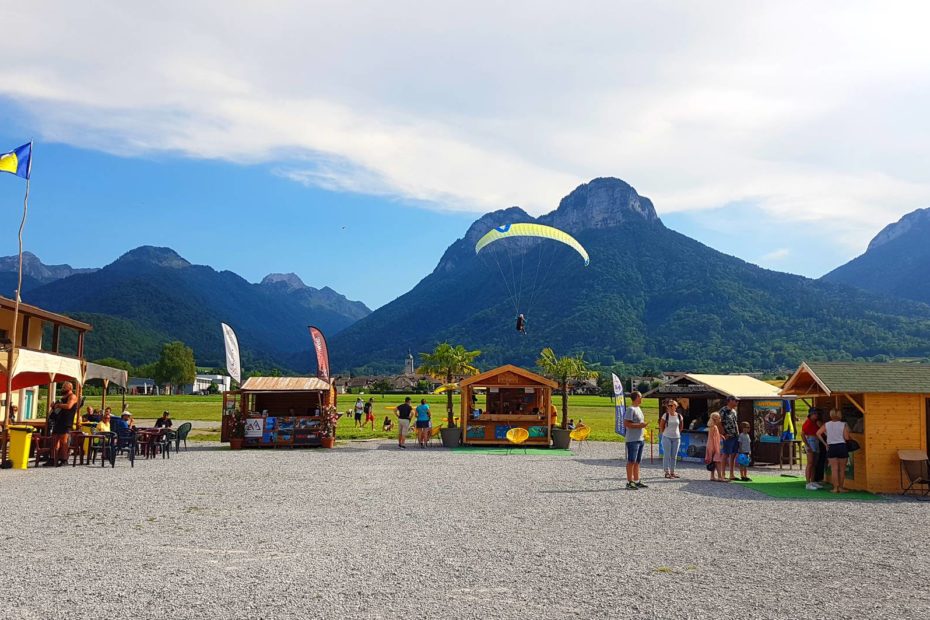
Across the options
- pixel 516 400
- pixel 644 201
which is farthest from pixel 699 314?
pixel 516 400

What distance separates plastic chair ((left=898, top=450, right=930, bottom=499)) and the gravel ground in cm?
112

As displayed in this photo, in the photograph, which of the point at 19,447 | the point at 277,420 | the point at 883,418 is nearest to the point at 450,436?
the point at 277,420

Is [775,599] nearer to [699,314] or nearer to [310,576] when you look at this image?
[310,576]

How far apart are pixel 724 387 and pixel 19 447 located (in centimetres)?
1732

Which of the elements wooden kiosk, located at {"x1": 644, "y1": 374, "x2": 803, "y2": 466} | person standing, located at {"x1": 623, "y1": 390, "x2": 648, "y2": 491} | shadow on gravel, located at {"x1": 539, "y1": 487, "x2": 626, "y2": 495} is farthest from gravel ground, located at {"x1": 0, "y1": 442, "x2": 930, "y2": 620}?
wooden kiosk, located at {"x1": 644, "y1": 374, "x2": 803, "y2": 466}

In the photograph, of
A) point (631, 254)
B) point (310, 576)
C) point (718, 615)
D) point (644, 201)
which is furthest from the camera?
point (644, 201)

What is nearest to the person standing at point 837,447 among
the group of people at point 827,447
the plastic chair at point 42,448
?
the group of people at point 827,447

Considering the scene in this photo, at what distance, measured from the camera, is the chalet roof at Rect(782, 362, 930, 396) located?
14125mm

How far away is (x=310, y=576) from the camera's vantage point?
6770mm

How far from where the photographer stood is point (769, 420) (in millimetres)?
20953

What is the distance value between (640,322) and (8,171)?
143060mm

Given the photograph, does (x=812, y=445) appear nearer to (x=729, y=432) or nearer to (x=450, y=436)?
(x=729, y=432)

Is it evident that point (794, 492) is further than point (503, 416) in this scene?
No

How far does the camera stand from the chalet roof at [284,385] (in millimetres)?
23453
